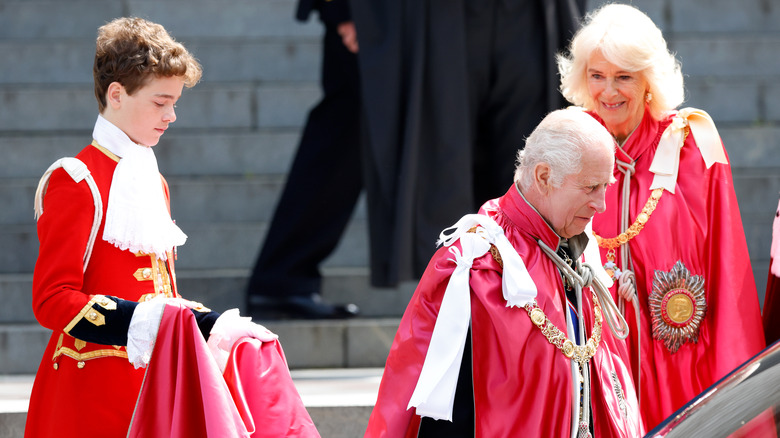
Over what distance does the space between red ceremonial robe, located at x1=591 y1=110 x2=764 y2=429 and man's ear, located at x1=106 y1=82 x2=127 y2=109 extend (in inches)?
61.1

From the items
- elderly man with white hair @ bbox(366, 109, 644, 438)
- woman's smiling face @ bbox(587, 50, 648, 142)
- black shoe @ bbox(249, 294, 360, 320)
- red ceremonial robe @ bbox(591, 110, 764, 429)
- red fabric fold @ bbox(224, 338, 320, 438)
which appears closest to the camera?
elderly man with white hair @ bbox(366, 109, 644, 438)

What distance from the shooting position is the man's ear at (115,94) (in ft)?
10.2

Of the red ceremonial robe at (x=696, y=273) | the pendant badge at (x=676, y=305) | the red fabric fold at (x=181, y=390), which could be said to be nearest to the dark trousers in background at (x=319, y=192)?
the red ceremonial robe at (x=696, y=273)

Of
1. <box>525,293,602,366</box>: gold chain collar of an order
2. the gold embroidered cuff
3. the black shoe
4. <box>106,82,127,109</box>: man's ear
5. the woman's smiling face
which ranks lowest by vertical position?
the black shoe

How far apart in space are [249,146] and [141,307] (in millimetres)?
4144

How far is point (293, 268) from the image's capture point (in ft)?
18.7

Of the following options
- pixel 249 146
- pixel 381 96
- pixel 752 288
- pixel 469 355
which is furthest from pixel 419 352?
pixel 249 146

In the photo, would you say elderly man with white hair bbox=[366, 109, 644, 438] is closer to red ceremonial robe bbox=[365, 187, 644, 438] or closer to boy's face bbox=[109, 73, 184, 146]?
red ceremonial robe bbox=[365, 187, 644, 438]

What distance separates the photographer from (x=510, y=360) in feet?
9.46

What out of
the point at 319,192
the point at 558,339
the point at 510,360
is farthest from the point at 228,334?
the point at 319,192

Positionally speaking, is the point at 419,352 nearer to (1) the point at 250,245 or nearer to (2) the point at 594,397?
(2) the point at 594,397

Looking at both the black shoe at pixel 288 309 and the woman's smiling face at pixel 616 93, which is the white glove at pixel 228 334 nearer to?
the woman's smiling face at pixel 616 93

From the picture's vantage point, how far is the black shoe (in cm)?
563

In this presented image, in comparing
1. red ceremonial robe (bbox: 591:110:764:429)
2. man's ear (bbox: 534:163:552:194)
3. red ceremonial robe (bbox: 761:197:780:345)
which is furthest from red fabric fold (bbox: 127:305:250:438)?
red ceremonial robe (bbox: 761:197:780:345)
